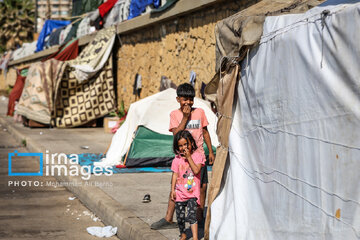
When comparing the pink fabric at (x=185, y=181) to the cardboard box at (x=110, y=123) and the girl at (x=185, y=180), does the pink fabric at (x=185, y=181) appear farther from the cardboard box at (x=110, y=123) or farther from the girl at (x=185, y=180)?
the cardboard box at (x=110, y=123)

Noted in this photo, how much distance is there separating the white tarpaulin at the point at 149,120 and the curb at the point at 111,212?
1.39 m

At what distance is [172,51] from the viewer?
15492 mm

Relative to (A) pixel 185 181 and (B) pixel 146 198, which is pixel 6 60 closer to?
(B) pixel 146 198

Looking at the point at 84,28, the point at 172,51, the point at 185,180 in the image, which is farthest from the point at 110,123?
the point at 185,180

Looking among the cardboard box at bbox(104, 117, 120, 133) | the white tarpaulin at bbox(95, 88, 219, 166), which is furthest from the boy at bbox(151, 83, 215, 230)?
the cardboard box at bbox(104, 117, 120, 133)

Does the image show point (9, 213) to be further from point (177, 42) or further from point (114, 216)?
point (177, 42)

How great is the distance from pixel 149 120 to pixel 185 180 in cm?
589

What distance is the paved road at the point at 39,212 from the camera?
7.04 metres

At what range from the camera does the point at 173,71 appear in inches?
604

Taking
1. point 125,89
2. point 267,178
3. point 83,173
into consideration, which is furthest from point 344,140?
point 125,89

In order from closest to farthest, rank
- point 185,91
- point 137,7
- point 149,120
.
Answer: point 185,91
point 149,120
point 137,7

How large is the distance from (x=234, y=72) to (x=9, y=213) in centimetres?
390
